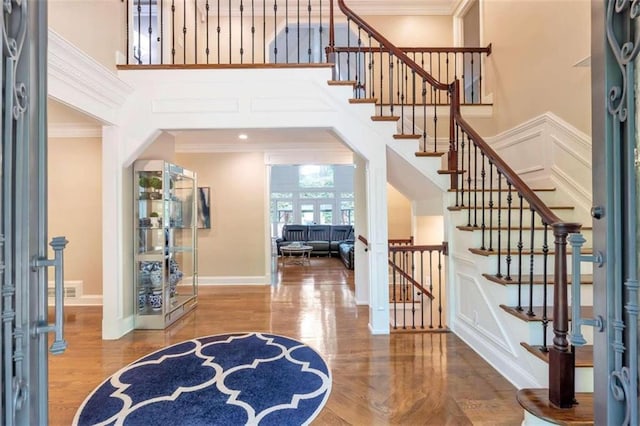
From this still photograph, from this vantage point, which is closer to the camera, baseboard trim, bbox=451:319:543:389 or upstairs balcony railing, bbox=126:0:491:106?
baseboard trim, bbox=451:319:543:389

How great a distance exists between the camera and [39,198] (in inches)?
38.1

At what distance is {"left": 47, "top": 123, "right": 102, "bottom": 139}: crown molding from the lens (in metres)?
4.25

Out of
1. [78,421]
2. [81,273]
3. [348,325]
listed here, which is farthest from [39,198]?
[81,273]

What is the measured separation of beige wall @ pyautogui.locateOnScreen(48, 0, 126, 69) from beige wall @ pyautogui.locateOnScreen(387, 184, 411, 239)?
5.00m

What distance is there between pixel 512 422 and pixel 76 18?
14.8 feet

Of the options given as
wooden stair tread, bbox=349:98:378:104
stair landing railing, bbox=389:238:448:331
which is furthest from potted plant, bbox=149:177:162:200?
stair landing railing, bbox=389:238:448:331

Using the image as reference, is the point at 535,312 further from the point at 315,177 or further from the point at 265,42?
the point at 315,177

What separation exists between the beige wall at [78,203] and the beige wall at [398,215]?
5.02m

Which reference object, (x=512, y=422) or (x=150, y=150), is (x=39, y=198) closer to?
(x=512, y=422)

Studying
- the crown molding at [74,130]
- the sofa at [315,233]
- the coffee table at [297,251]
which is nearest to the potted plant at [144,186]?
the crown molding at [74,130]

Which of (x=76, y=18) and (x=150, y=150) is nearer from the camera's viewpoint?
(x=76, y=18)

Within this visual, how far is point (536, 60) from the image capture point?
3586mm

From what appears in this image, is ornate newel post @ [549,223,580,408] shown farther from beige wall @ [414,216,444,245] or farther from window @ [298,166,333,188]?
window @ [298,166,333,188]

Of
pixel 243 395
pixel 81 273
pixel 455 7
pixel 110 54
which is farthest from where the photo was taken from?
pixel 455 7
